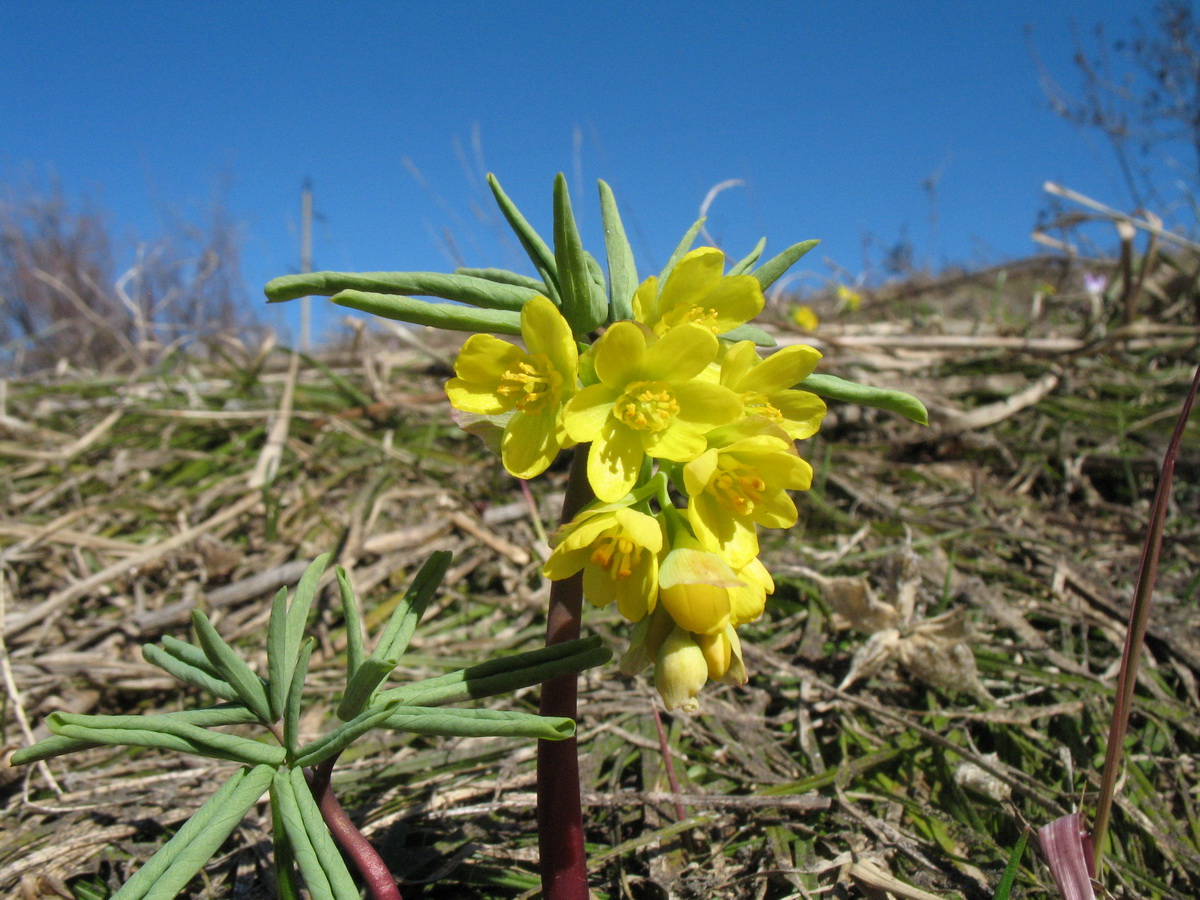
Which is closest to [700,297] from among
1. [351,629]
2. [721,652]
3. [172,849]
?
[721,652]

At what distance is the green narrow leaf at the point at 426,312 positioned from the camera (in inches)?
45.0

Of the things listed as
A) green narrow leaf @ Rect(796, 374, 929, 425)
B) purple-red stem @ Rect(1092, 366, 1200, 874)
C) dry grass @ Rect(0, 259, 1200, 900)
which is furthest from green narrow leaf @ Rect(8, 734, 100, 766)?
purple-red stem @ Rect(1092, 366, 1200, 874)

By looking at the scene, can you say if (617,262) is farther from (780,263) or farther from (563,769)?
(563,769)

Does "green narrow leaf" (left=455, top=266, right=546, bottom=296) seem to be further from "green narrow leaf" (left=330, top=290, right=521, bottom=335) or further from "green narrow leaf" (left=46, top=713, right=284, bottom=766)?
"green narrow leaf" (left=46, top=713, right=284, bottom=766)

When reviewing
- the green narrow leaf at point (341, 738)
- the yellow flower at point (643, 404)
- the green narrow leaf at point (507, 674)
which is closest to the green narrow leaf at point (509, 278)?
the yellow flower at point (643, 404)

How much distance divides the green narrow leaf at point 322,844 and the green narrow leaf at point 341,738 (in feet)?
0.11

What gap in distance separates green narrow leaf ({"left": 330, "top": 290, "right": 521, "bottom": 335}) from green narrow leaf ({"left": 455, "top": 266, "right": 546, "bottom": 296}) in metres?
0.13

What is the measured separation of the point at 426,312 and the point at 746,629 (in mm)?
1727

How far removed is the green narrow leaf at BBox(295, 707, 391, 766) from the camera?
1066 mm

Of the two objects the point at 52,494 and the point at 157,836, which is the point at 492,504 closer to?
the point at 157,836

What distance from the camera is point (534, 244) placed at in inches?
52.5

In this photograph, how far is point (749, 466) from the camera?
123cm

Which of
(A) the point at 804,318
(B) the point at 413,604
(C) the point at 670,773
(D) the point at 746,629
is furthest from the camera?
(A) the point at 804,318

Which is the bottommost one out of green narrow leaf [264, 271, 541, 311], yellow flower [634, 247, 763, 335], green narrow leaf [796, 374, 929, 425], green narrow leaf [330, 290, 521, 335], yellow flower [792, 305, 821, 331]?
green narrow leaf [796, 374, 929, 425]
